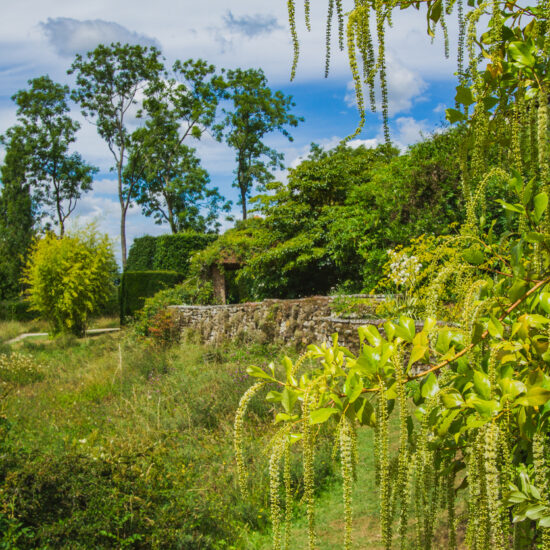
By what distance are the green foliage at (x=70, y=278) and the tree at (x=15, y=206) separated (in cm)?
1183

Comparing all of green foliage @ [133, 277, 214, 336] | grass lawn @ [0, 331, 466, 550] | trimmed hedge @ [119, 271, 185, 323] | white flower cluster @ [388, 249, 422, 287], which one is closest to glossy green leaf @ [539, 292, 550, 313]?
grass lawn @ [0, 331, 466, 550]

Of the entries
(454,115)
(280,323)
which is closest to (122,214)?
(280,323)

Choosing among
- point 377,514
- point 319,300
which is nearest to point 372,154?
point 319,300

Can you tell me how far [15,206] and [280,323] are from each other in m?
24.2

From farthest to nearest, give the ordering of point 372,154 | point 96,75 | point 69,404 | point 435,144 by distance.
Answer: point 96,75
point 372,154
point 435,144
point 69,404

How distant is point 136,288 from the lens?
17.1 m

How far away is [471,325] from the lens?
131 centimetres

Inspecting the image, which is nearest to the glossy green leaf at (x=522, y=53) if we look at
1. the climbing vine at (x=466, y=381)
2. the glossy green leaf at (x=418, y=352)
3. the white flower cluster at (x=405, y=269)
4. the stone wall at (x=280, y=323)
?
the climbing vine at (x=466, y=381)

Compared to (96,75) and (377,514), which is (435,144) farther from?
(96,75)

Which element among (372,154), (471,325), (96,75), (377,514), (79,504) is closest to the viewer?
(471,325)

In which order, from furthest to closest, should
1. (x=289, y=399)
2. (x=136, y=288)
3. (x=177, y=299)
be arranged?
(x=136, y=288) → (x=177, y=299) → (x=289, y=399)

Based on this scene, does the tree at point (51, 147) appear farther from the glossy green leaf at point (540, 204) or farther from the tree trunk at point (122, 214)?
the glossy green leaf at point (540, 204)

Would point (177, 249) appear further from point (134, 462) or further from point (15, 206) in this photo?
point (134, 462)

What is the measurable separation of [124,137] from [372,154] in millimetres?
17331
